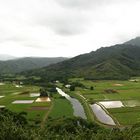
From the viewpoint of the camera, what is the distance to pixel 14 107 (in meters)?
72.7

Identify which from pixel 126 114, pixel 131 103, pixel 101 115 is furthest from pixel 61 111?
pixel 131 103

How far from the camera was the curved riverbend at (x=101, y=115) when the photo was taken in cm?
5479

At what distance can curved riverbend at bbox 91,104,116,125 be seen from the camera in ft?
180

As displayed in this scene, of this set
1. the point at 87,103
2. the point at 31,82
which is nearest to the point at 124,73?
the point at 31,82

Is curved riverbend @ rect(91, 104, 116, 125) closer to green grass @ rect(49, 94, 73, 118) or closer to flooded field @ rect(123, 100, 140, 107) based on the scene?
green grass @ rect(49, 94, 73, 118)

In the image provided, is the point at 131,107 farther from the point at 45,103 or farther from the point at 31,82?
the point at 31,82

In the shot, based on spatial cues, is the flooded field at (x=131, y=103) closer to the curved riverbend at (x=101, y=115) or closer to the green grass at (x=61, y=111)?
the curved riverbend at (x=101, y=115)

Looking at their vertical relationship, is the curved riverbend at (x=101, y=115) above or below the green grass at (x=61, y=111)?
below

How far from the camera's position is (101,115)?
61406mm

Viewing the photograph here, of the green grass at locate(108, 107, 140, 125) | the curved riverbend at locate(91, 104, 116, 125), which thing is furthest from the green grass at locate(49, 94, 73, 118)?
the green grass at locate(108, 107, 140, 125)

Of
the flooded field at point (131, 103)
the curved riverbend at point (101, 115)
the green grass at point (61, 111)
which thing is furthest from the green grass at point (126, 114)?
the green grass at point (61, 111)

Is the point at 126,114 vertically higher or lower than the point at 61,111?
lower

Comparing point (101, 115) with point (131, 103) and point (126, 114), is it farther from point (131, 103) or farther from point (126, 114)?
point (131, 103)

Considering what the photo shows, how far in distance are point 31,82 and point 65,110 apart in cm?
8987
